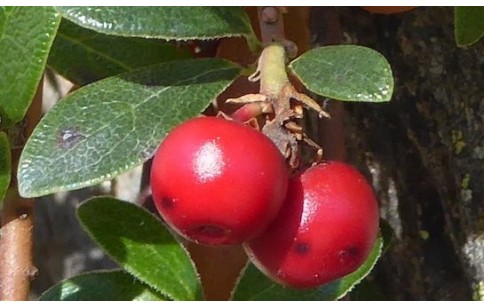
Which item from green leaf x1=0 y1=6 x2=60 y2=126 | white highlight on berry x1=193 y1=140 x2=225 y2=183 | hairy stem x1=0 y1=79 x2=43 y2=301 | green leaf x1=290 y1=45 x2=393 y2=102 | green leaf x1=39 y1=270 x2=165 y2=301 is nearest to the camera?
white highlight on berry x1=193 y1=140 x2=225 y2=183

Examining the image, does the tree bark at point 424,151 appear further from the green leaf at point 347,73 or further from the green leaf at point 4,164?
the green leaf at point 4,164

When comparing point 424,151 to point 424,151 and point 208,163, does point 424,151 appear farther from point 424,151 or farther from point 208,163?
point 208,163

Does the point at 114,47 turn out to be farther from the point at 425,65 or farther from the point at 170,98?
the point at 425,65

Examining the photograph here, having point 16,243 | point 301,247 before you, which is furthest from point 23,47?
point 301,247

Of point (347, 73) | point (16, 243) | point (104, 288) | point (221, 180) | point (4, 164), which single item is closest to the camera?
point (221, 180)

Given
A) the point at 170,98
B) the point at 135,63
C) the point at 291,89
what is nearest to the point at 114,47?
the point at 135,63

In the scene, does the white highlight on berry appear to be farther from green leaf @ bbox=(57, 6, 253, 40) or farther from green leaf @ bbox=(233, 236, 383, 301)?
green leaf @ bbox=(233, 236, 383, 301)

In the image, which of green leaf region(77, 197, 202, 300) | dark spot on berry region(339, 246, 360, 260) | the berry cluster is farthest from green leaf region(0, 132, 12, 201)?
dark spot on berry region(339, 246, 360, 260)
